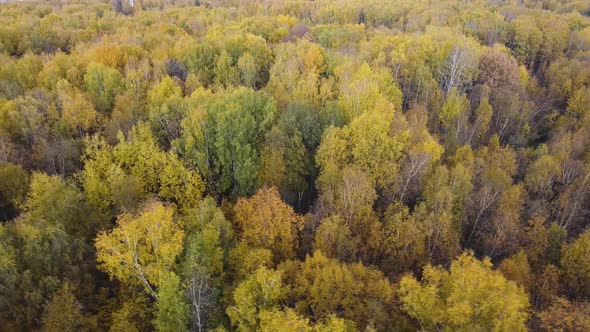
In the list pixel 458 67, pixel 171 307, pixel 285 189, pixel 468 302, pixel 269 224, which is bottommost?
pixel 285 189

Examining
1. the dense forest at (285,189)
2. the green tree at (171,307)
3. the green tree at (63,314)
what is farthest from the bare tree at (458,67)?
the green tree at (63,314)

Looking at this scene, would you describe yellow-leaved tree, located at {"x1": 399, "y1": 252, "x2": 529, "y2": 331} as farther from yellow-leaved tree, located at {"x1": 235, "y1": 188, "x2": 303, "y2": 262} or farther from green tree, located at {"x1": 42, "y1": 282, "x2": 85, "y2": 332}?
green tree, located at {"x1": 42, "y1": 282, "x2": 85, "y2": 332}

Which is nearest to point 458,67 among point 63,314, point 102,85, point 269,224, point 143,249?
point 269,224

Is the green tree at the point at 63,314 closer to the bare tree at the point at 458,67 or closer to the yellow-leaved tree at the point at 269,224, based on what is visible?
the yellow-leaved tree at the point at 269,224

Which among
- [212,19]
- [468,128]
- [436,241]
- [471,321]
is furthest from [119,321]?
[212,19]

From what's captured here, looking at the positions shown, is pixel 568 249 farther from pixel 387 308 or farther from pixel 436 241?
pixel 387 308

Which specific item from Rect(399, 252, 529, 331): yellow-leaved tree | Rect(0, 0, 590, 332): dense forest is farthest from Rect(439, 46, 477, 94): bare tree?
Rect(399, 252, 529, 331): yellow-leaved tree

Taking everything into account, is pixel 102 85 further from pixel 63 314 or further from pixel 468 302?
pixel 468 302

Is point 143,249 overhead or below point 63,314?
overhead

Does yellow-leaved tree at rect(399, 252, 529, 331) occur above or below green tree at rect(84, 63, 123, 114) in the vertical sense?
below

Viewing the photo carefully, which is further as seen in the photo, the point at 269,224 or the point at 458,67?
the point at 458,67
